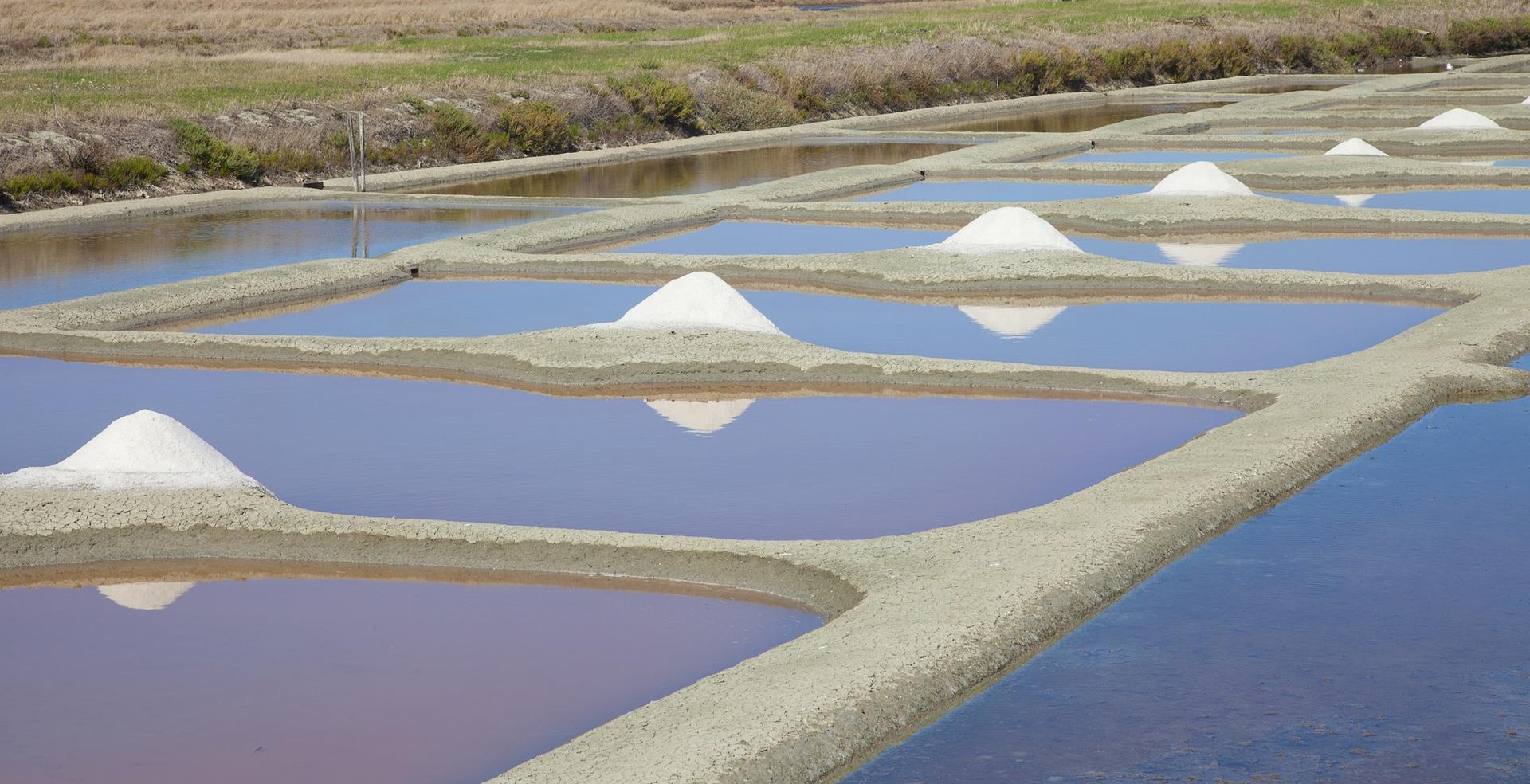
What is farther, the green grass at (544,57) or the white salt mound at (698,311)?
the green grass at (544,57)

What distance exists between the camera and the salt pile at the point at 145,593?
4.49 m

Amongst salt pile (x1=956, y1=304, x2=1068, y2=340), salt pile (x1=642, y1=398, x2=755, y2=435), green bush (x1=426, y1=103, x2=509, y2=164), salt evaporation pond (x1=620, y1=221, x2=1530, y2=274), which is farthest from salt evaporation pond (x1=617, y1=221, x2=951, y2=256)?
green bush (x1=426, y1=103, x2=509, y2=164)

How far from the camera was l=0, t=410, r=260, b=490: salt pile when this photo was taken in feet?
17.2

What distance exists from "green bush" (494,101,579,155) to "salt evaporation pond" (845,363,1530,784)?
14.3 metres

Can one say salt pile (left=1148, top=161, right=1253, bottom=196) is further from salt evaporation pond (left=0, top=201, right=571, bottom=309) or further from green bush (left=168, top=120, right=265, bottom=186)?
green bush (left=168, top=120, right=265, bottom=186)

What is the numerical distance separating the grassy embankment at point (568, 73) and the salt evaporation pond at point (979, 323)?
6.44 metres

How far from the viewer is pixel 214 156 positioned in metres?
15.5

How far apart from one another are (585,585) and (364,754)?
1.15m

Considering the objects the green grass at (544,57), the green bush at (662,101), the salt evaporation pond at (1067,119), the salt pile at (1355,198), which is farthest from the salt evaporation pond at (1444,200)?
the green grass at (544,57)

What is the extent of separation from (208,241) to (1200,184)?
6.54 m

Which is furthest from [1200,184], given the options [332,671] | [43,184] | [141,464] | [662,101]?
[662,101]

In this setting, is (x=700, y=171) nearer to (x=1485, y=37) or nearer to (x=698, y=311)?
(x=698, y=311)

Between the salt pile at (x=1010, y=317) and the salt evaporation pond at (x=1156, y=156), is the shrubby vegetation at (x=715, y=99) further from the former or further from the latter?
the salt pile at (x=1010, y=317)

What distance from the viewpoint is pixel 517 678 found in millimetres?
3830
